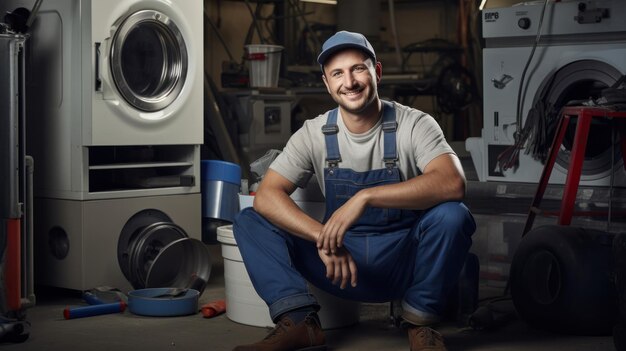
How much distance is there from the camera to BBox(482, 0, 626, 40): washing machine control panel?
13.6 ft

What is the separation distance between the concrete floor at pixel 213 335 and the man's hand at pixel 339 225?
15.6 inches

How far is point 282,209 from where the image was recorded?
2928mm

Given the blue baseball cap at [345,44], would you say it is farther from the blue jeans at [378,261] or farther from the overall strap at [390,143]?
the blue jeans at [378,261]

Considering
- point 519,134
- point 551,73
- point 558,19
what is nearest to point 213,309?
point 519,134

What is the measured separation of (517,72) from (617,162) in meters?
0.65

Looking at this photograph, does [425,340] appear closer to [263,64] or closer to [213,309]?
[213,309]

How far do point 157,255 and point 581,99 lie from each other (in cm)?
198

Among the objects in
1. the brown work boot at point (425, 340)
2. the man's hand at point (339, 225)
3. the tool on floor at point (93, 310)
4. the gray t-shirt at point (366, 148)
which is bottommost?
the tool on floor at point (93, 310)

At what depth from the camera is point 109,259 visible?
12.8 feet

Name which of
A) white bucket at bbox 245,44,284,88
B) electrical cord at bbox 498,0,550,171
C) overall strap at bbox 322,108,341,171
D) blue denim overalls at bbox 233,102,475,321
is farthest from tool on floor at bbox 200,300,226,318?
white bucket at bbox 245,44,284,88

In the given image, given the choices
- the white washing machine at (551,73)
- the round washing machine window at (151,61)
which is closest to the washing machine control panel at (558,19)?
the white washing machine at (551,73)

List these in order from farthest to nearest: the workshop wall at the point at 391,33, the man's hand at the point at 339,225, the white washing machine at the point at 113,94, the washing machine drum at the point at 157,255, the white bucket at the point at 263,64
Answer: the workshop wall at the point at 391,33, the white bucket at the point at 263,64, the washing machine drum at the point at 157,255, the white washing machine at the point at 113,94, the man's hand at the point at 339,225

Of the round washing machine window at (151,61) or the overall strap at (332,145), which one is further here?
the round washing machine window at (151,61)

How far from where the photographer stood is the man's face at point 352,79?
2969mm
